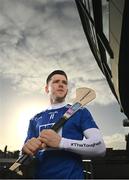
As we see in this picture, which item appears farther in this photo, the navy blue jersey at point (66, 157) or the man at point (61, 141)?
the navy blue jersey at point (66, 157)

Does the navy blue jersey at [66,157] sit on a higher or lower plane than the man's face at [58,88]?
lower

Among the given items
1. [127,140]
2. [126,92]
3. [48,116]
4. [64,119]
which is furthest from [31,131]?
[127,140]

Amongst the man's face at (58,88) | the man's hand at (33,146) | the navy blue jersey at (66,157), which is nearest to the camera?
the man's hand at (33,146)

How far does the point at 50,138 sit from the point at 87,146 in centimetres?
27

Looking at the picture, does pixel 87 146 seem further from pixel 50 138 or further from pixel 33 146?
pixel 33 146

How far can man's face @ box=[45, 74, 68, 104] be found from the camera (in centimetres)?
300

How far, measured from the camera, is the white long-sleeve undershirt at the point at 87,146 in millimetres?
2658

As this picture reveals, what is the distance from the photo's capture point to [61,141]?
2646 millimetres

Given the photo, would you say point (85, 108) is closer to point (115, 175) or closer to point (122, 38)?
point (122, 38)

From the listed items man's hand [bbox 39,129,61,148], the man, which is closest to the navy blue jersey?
the man

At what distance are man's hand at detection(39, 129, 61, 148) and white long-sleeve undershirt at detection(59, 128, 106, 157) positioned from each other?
0.15 ft

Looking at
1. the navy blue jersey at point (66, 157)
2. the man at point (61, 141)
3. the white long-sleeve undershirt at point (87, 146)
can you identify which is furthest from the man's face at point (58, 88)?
the white long-sleeve undershirt at point (87, 146)

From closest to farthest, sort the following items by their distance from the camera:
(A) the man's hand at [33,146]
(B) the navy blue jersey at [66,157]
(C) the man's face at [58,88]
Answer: (A) the man's hand at [33,146] → (B) the navy blue jersey at [66,157] → (C) the man's face at [58,88]

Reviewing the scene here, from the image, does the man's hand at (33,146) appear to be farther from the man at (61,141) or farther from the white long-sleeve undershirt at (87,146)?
the white long-sleeve undershirt at (87,146)
